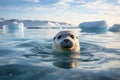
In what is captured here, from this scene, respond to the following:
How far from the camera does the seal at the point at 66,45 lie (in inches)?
262

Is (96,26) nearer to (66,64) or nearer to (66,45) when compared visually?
(66,45)

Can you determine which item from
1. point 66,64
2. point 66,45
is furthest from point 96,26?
point 66,64

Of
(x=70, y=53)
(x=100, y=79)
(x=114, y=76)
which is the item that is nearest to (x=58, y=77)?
(x=100, y=79)

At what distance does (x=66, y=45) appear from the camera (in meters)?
6.65

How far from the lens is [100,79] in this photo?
376cm

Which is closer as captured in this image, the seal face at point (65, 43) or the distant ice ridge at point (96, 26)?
the seal face at point (65, 43)

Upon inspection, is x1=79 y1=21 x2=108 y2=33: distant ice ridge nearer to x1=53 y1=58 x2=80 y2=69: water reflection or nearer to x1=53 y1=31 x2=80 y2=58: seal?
x1=53 y1=31 x2=80 y2=58: seal

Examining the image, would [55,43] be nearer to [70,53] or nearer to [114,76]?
[70,53]

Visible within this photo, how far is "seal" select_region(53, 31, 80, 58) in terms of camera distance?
21.9ft

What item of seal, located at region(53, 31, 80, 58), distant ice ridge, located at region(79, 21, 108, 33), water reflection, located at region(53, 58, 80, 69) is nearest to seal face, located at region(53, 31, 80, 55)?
seal, located at region(53, 31, 80, 58)

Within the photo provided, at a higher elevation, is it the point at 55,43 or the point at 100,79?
the point at 55,43

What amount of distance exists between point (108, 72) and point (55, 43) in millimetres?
3500

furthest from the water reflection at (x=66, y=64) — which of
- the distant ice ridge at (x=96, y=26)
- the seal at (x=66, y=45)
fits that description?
the distant ice ridge at (x=96, y=26)

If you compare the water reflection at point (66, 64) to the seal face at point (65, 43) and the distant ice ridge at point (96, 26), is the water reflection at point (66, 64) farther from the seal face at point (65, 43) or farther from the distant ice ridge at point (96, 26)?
the distant ice ridge at point (96, 26)
